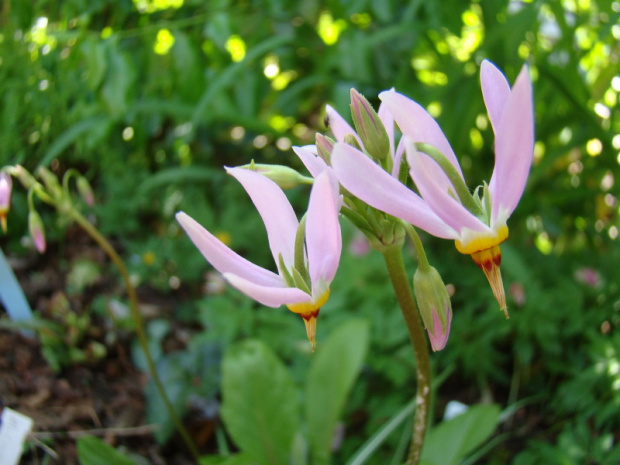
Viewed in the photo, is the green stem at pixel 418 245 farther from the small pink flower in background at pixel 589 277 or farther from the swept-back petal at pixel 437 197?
the small pink flower in background at pixel 589 277

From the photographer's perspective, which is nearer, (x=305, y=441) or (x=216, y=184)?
(x=305, y=441)

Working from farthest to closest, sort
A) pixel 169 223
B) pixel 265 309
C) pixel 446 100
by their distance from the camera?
pixel 169 223, pixel 446 100, pixel 265 309

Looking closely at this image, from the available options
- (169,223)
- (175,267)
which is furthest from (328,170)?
(169,223)

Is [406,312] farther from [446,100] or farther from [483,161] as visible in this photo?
[483,161]

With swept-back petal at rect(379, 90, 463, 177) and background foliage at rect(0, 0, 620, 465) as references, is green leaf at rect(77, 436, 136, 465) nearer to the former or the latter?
background foliage at rect(0, 0, 620, 465)

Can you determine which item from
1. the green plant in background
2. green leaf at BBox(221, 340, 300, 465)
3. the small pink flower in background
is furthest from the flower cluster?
the small pink flower in background

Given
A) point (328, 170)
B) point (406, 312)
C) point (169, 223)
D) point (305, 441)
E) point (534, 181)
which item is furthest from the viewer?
point (169, 223)

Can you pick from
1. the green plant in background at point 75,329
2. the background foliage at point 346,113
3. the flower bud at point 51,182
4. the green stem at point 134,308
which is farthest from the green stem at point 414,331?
the flower bud at point 51,182
